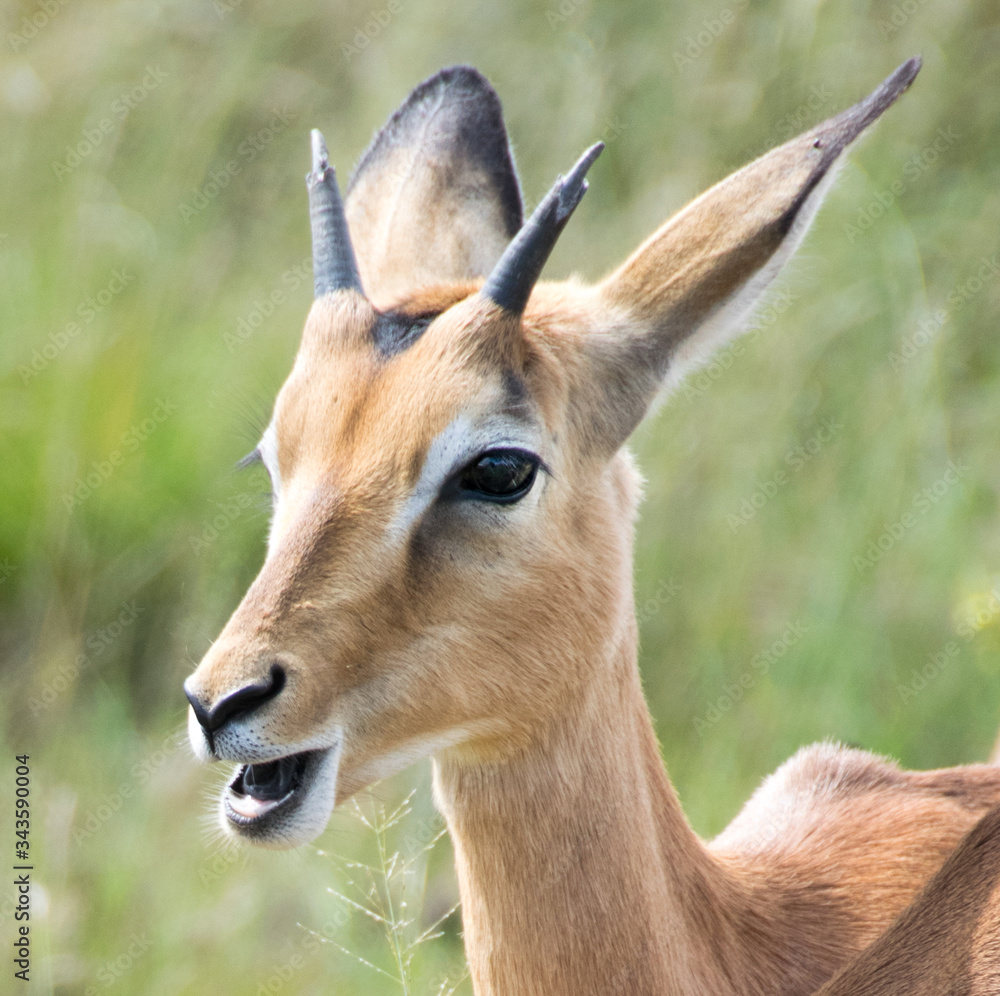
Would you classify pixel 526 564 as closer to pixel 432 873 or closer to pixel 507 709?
pixel 507 709

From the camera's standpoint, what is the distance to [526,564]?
2600 mm
